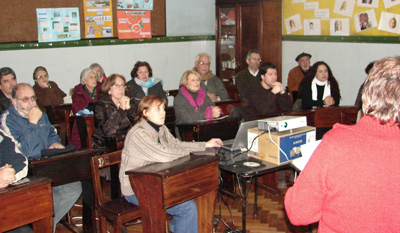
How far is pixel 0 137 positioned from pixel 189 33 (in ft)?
19.3

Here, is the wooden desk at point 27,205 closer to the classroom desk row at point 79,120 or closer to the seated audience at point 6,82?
the classroom desk row at point 79,120

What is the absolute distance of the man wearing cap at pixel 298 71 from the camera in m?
6.89

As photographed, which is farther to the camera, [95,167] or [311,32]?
[311,32]

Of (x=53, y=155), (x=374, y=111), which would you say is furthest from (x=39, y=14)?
(x=374, y=111)

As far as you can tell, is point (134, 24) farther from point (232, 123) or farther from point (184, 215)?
point (184, 215)

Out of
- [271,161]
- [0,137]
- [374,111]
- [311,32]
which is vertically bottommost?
[271,161]

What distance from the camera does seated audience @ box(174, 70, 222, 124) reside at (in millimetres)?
4914

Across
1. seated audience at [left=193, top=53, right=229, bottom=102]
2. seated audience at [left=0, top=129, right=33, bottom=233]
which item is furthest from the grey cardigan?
seated audience at [left=193, top=53, right=229, bottom=102]

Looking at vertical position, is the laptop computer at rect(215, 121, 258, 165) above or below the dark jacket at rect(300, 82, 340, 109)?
below

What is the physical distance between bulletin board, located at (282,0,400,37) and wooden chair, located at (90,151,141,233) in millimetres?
4214

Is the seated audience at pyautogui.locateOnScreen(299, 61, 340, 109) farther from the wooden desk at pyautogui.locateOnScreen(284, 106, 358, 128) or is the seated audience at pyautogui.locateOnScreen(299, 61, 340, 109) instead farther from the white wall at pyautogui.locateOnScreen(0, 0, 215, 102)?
the white wall at pyautogui.locateOnScreen(0, 0, 215, 102)

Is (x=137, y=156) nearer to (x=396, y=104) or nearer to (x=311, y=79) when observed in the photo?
(x=396, y=104)

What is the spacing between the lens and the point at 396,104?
5.28ft

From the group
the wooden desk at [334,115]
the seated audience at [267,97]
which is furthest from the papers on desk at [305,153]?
the seated audience at [267,97]
